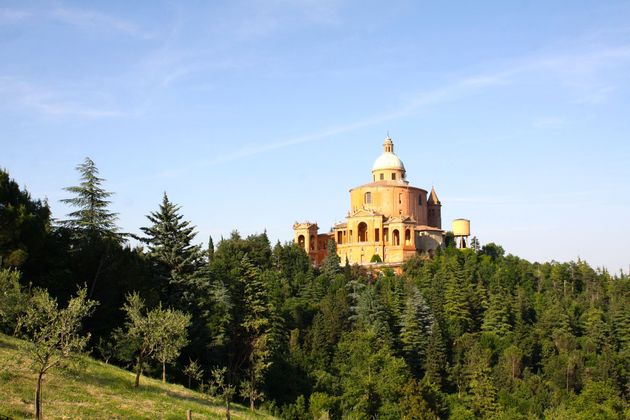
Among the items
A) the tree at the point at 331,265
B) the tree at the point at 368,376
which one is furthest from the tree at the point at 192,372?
the tree at the point at 331,265

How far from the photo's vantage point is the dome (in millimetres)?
86938

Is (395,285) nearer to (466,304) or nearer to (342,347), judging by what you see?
(466,304)

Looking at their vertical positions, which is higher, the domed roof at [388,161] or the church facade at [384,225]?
the domed roof at [388,161]

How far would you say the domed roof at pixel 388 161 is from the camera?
86938 millimetres

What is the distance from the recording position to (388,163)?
87.0 meters

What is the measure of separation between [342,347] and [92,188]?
25.0 m

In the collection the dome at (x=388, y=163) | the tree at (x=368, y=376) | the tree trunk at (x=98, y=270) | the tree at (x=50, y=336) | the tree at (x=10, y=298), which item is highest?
the dome at (x=388, y=163)

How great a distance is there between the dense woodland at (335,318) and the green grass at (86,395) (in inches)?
62.2

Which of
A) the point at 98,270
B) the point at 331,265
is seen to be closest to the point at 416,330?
the point at 331,265

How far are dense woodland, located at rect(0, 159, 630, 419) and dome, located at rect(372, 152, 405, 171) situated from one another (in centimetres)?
1382

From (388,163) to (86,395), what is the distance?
67.4 metres

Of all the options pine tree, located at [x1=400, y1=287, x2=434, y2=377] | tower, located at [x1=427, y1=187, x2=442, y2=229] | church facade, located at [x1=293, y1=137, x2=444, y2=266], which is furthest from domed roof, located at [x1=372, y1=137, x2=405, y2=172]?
pine tree, located at [x1=400, y1=287, x2=434, y2=377]

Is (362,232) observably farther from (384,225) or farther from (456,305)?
(456,305)

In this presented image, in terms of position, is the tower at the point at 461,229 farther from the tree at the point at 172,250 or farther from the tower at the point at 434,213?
the tree at the point at 172,250
